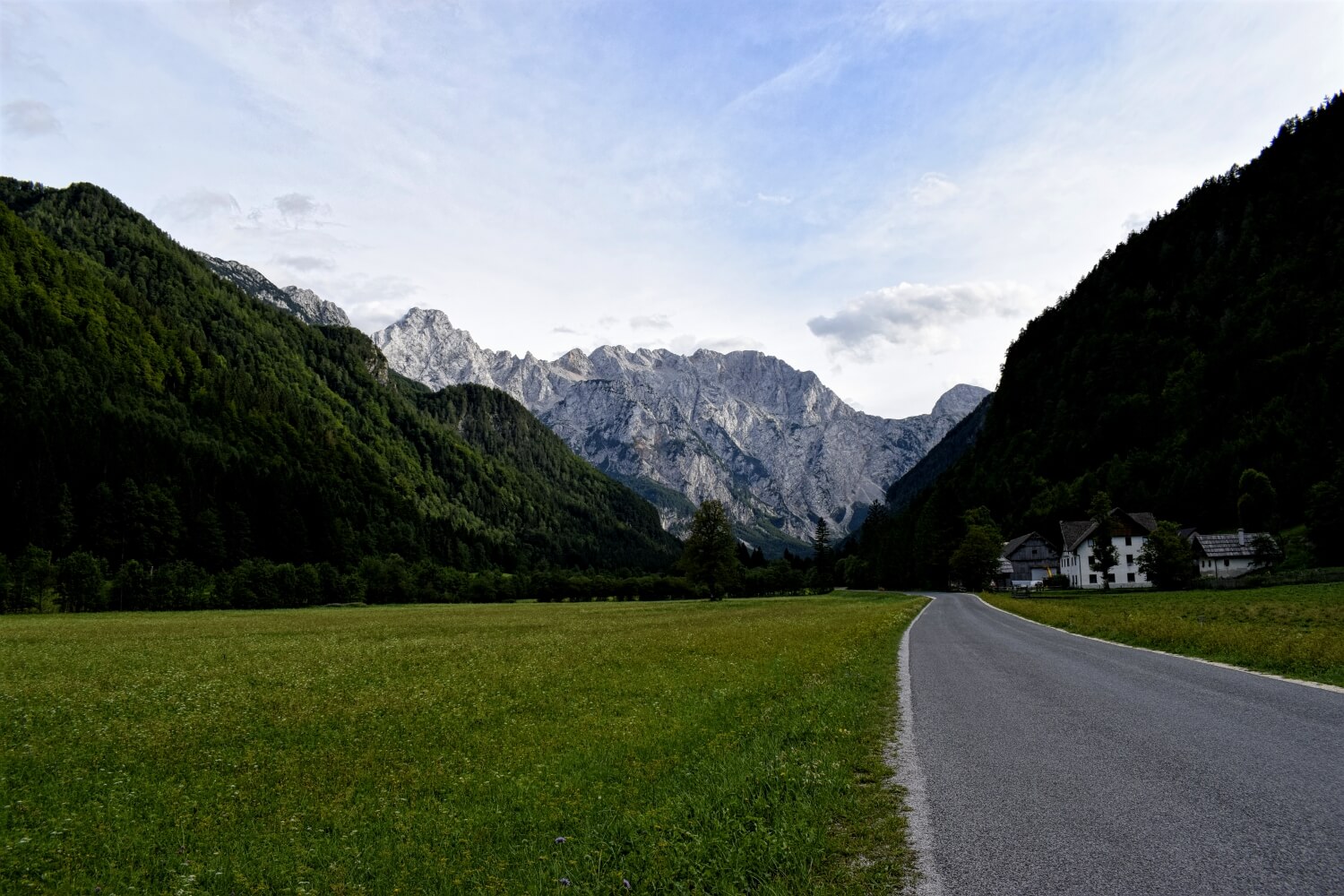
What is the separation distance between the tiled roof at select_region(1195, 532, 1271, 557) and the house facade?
3729 centimetres

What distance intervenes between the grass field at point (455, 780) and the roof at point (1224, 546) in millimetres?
115052

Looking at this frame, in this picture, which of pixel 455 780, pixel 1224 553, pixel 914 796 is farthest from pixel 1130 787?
pixel 1224 553

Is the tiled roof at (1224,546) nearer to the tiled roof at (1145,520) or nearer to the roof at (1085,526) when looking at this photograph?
the roof at (1085,526)

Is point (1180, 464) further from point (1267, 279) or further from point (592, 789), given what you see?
point (592, 789)

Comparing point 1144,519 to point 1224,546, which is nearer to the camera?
point 1224,546

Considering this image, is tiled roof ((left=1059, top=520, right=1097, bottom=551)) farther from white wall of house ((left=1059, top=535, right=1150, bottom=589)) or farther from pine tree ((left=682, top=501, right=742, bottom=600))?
pine tree ((left=682, top=501, right=742, bottom=600))

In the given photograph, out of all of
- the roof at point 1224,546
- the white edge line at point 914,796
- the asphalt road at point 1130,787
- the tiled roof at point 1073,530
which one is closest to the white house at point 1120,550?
the tiled roof at point 1073,530

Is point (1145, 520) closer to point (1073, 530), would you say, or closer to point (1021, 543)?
point (1073, 530)

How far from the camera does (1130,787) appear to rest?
10.1 meters

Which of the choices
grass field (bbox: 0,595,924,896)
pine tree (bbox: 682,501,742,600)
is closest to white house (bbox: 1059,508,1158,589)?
pine tree (bbox: 682,501,742,600)

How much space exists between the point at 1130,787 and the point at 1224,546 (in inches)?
5254

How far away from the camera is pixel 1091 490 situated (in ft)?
505

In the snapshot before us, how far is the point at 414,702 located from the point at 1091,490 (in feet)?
543

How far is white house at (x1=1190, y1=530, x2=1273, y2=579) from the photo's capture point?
11112 cm
